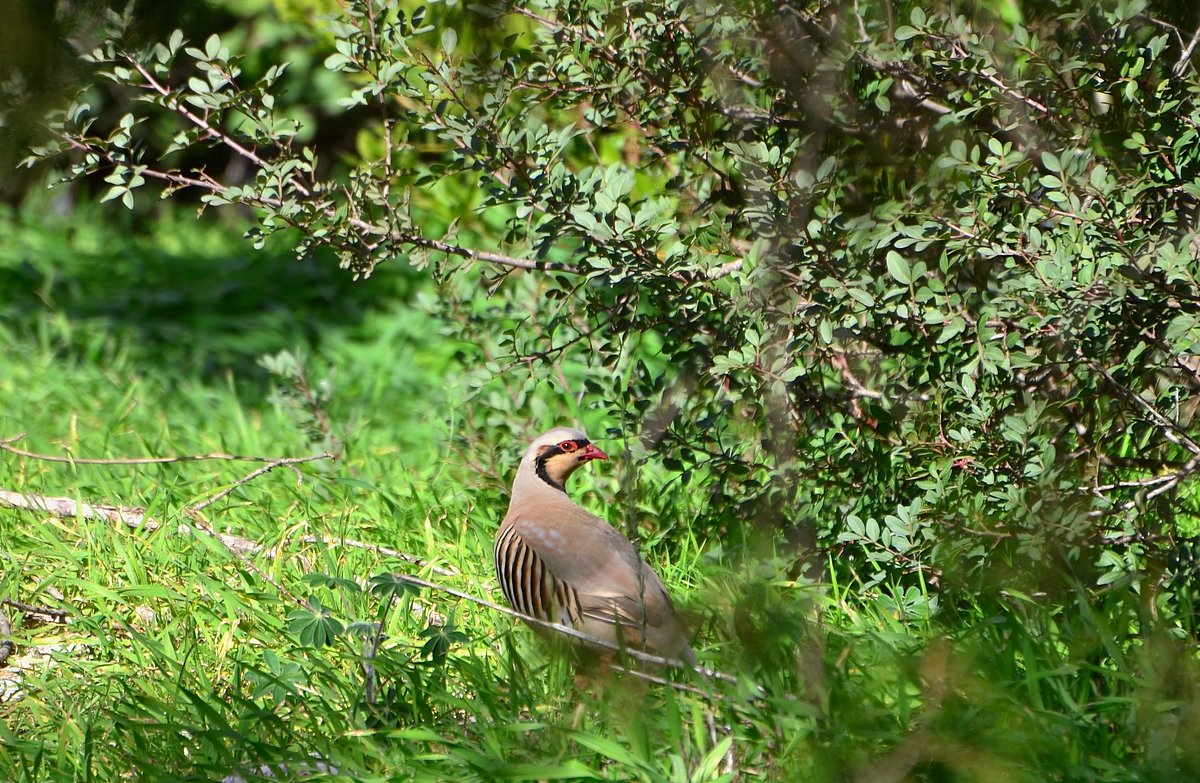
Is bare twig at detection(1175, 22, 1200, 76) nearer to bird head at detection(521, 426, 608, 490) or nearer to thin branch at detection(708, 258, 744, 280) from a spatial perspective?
thin branch at detection(708, 258, 744, 280)

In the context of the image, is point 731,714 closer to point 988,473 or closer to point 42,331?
point 988,473

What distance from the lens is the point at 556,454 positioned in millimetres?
3984

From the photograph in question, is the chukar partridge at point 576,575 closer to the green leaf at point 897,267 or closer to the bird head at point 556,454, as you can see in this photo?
the bird head at point 556,454

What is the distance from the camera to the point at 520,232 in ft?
12.5

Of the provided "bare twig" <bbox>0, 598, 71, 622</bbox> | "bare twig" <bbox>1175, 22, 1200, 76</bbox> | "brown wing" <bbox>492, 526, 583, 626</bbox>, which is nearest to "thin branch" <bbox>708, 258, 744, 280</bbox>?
"brown wing" <bbox>492, 526, 583, 626</bbox>

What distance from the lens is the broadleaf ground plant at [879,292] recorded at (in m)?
2.84

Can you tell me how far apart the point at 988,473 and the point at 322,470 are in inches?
98.2

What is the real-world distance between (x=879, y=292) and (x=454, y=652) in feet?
4.50

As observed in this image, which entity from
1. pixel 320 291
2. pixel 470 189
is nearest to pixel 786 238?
pixel 470 189

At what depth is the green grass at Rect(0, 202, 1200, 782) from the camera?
256 cm

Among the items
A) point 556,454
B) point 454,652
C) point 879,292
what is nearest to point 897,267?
point 879,292

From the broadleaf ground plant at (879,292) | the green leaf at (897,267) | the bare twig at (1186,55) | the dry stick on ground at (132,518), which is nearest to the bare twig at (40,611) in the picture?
the dry stick on ground at (132,518)

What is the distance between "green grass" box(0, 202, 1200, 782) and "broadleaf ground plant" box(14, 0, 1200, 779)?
3 cm

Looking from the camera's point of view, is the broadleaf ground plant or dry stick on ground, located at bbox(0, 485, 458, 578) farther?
dry stick on ground, located at bbox(0, 485, 458, 578)
